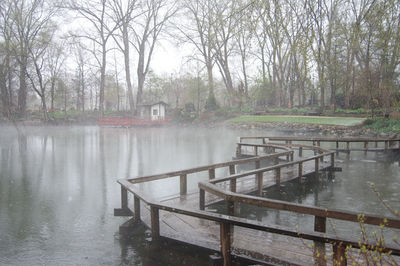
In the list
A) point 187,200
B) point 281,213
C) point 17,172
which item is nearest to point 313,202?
point 281,213

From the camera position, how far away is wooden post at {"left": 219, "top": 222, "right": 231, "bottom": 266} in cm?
377

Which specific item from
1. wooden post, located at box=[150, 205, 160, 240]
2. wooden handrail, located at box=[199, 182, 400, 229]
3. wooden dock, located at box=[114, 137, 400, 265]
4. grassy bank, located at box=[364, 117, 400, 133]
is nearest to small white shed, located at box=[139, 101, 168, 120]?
grassy bank, located at box=[364, 117, 400, 133]

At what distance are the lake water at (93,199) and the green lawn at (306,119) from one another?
965 centimetres

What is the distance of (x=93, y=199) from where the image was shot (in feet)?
26.3

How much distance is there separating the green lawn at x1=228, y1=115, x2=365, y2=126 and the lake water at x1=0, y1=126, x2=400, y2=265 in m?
9.65

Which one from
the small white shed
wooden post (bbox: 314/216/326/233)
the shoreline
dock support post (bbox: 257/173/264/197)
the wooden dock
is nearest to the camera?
the wooden dock

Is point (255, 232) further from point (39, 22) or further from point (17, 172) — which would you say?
point (39, 22)

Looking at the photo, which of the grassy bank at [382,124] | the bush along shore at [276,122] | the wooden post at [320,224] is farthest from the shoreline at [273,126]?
the wooden post at [320,224]

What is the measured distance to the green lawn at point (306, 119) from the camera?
958 inches

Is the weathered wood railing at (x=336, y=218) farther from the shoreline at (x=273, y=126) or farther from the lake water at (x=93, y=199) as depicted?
the shoreline at (x=273, y=126)

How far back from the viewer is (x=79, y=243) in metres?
5.42

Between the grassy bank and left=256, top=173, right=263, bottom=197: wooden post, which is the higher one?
the grassy bank

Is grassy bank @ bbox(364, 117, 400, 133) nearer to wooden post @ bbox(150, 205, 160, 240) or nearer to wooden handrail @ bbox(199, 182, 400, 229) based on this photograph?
wooden handrail @ bbox(199, 182, 400, 229)

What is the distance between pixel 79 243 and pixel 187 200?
218 centimetres
